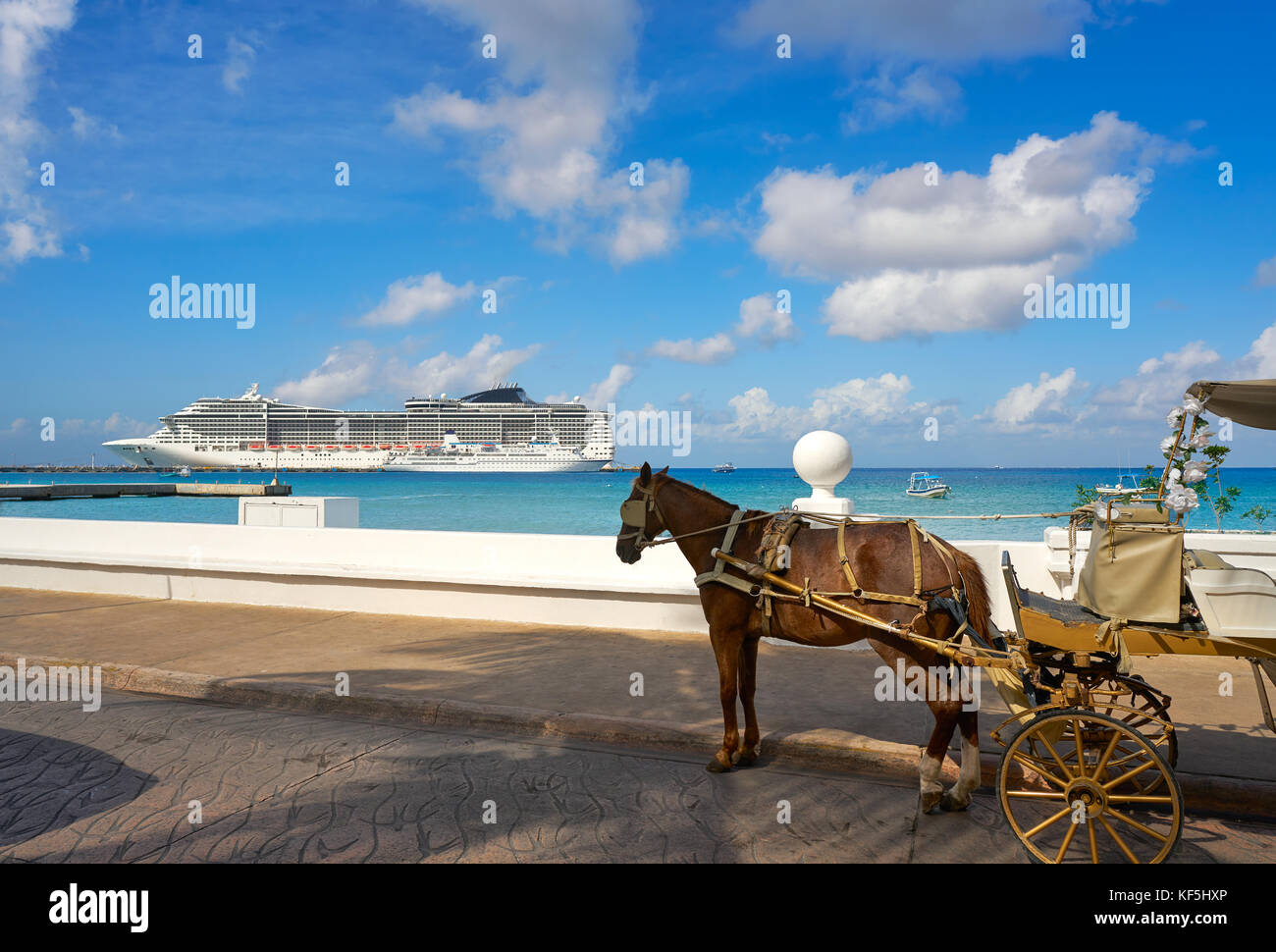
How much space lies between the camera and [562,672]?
6938mm

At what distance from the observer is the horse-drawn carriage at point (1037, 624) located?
12.1ft

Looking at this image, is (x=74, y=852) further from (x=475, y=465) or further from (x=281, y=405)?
(x=281, y=405)

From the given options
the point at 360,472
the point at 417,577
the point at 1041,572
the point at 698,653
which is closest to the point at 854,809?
the point at 698,653

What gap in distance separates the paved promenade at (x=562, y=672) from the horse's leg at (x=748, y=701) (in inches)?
9.4

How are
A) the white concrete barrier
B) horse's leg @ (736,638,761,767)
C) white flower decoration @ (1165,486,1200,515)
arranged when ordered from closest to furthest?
white flower decoration @ (1165,486,1200,515) → horse's leg @ (736,638,761,767) → the white concrete barrier

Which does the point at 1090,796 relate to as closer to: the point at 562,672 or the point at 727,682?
the point at 727,682

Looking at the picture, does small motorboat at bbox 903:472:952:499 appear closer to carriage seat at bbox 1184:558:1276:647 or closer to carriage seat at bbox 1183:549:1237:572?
carriage seat at bbox 1183:549:1237:572

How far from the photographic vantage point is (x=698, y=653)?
7656 mm

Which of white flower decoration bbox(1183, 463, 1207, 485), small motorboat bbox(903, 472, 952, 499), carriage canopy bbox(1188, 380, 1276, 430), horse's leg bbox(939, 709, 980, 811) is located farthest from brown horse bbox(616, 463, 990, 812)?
small motorboat bbox(903, 472, 952, 499)

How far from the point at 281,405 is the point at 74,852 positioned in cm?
11439

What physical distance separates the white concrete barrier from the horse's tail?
3.70 metres

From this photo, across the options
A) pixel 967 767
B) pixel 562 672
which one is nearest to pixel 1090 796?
pixel 967 767

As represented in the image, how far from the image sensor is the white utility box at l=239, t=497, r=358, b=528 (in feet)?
37.3

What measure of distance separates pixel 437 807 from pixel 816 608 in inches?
91.6
